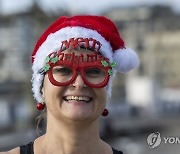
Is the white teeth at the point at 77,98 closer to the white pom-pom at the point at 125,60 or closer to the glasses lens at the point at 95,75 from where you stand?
the glasses lens at the point at 95,75

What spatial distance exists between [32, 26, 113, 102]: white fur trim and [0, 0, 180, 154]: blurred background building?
410mm

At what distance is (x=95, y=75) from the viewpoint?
1.85m

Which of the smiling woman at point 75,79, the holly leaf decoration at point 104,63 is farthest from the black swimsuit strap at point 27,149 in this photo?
the holly leaf decoration at point 104,63

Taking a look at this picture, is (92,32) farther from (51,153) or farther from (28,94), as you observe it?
(28,94)

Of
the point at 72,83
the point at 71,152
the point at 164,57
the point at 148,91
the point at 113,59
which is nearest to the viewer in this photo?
the point at 72,83

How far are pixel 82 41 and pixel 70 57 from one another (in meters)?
0.09

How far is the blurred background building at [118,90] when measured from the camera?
17.0 meters

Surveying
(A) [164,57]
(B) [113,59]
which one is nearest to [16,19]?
(B) [113,59]

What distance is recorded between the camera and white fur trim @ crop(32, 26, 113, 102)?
194cm

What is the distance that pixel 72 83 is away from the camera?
1795 mm

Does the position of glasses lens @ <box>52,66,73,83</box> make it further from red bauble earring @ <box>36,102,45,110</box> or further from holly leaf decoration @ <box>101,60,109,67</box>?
red bauble earring @ <box>36,102,45,110</box>

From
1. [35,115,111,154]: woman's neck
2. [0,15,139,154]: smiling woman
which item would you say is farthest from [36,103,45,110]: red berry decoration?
[35,115,111,154]: woman's neck

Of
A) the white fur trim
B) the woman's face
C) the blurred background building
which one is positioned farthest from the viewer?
the blurred background building

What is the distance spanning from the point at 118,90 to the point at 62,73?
41.0 meters
